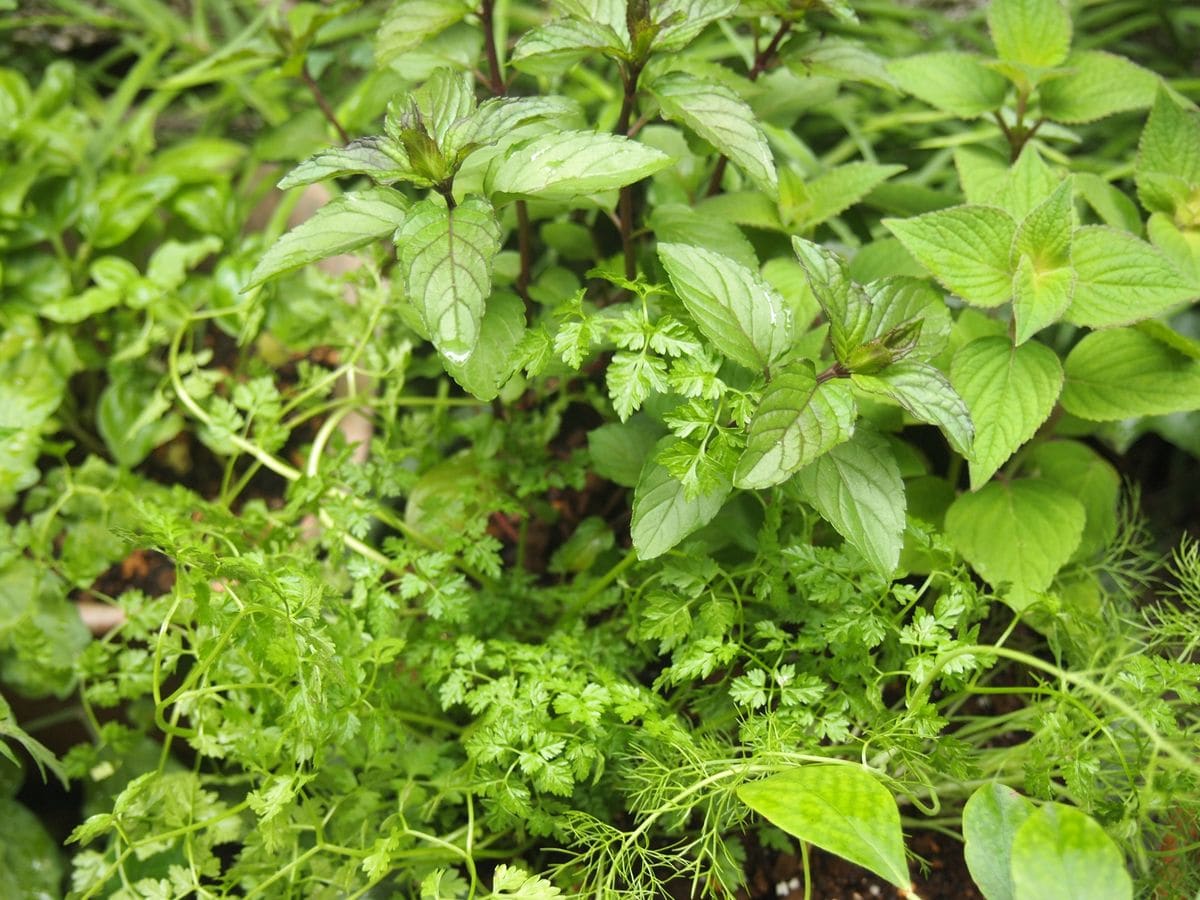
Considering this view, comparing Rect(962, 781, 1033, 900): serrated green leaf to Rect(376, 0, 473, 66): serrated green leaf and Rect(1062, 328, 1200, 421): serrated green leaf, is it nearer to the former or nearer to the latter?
Rect(1062, 328, 1200, 421): serrated green leaf

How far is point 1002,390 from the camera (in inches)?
32.3

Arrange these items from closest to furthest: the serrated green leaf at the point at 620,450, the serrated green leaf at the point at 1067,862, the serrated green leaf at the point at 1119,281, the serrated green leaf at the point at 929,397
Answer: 1. the serrated green leaf at the point at 1067,862
2. the serrated green leaf at the point at 929,397
3. the serrated green leaf at the point at 1119,281
4. the serrated green leaf at the point at 620,450

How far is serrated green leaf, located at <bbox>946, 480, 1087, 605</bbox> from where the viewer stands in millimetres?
858

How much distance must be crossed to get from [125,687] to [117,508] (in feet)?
0.74

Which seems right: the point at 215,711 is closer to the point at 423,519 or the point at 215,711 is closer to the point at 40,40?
the point at 423,519

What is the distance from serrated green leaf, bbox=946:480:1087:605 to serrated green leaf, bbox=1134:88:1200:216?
1.00ft

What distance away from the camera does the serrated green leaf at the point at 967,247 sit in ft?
2.74

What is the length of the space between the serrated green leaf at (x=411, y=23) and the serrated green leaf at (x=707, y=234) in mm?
264

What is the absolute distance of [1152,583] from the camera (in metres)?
1.15

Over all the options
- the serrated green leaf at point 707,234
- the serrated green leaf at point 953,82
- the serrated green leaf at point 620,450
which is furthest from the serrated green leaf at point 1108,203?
the serrated green leaf at point 620,450

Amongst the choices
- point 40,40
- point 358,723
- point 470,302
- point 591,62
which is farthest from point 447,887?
point 40,40

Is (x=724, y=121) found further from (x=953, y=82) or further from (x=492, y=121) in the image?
(x=953, y=82)

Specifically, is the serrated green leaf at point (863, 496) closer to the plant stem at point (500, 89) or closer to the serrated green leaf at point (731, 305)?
the serrated green leaf at point (731, 305)

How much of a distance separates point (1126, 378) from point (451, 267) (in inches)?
24.9
